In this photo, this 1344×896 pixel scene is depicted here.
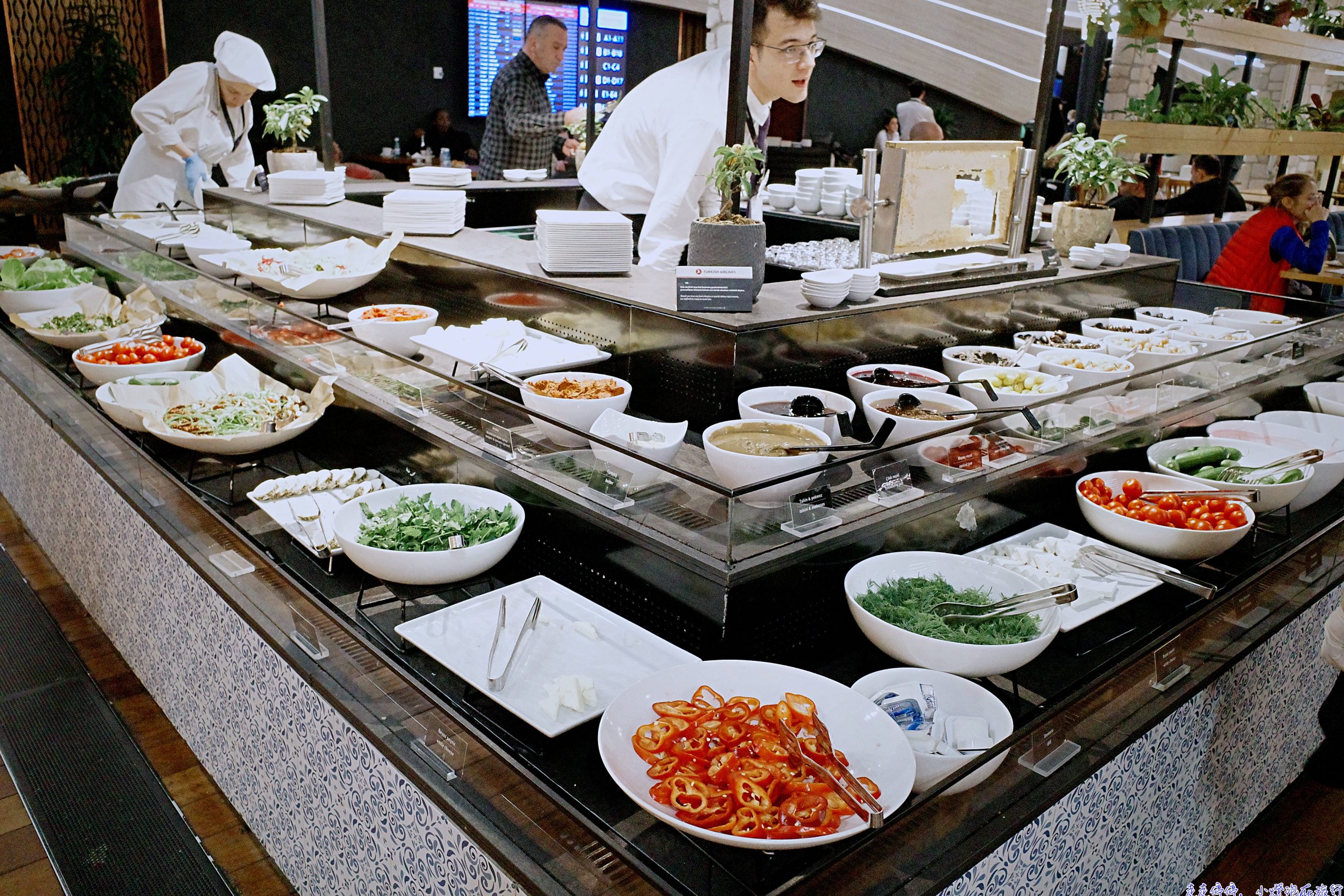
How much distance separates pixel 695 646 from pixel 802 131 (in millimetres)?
11427

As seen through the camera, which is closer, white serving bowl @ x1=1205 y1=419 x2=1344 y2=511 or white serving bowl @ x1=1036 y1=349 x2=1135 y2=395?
white serving bowl @ x1=1205 y1=419 x2=1344 y2=511

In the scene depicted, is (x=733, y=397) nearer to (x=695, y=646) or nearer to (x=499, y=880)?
(x=695, y=646)

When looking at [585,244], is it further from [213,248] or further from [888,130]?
[888,130]

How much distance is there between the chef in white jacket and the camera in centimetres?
449

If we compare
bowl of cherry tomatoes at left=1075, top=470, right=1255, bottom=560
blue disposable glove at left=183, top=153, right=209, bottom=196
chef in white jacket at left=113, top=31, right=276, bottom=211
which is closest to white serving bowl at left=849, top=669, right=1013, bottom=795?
bowl of cherry tomatoes at left=1075, top=470, right=1255, bottom=560

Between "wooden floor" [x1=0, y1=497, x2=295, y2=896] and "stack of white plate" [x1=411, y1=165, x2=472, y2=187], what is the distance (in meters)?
2.14

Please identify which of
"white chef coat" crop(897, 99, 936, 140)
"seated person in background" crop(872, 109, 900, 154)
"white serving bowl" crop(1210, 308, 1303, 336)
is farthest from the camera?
"seated person in background" crop(872, 109, 900, 154)

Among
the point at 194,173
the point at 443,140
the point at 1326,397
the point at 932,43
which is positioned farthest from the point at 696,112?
the point at 932,43

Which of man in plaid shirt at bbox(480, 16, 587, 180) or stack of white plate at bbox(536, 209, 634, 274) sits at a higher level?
man in plaid shirt at bbox(480, 16, 587, 180)

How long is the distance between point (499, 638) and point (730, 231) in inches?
45.0

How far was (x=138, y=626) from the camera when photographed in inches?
97.7

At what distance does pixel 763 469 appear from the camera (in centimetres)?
154

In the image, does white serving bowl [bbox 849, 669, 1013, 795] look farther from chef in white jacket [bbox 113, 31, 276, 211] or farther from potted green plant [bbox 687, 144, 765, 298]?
chef in white jacket [bbox 113, 31, 276, 211]

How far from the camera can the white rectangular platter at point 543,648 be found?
4.38 feet
